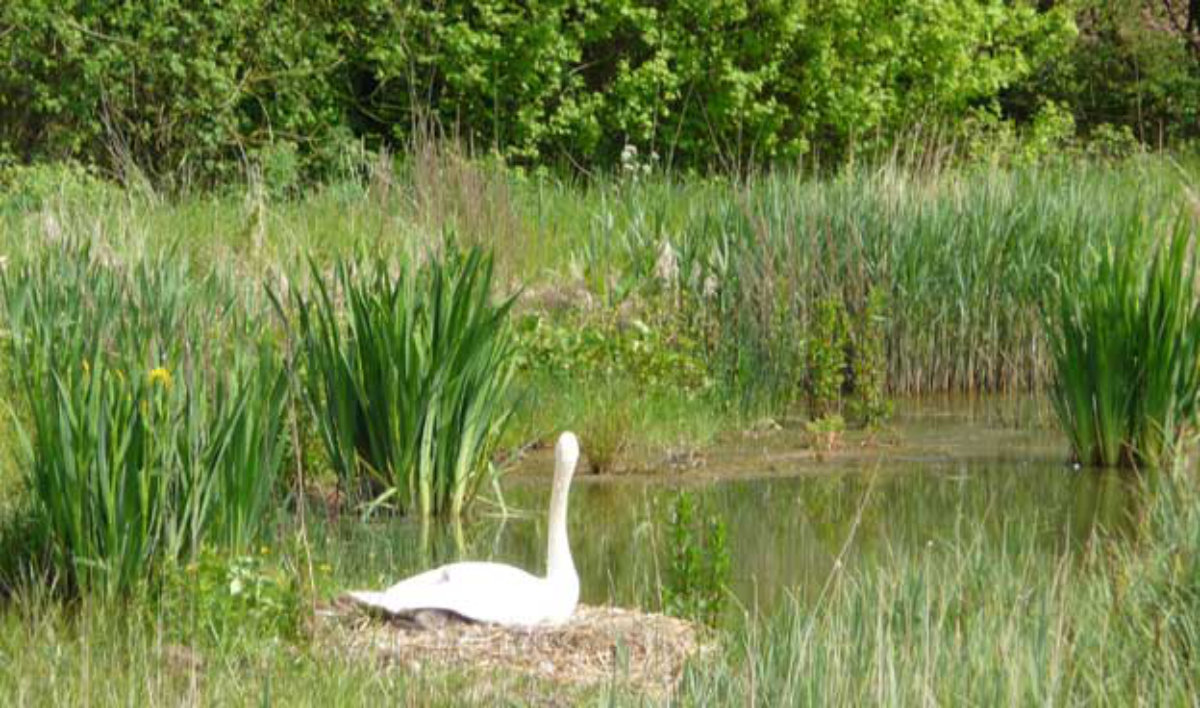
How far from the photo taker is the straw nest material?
6570mm

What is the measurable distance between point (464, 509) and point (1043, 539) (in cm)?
256

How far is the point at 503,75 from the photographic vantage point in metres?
22.5

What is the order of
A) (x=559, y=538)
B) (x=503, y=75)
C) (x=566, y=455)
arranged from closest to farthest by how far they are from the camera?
(x=559, y=538)
(x=566, y=455)
(x=503, y=75)

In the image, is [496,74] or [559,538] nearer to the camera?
[559,538]

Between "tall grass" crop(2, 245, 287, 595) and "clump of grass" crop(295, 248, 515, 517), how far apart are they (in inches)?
58.5

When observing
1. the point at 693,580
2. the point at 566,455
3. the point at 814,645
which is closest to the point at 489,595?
the point at 693,580

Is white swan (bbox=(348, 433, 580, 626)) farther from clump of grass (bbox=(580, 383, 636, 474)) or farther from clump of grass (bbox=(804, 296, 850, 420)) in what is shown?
clump of grass (bbox=(804, 296, 850, 420))

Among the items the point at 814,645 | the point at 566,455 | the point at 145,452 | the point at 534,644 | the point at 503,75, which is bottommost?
the point at 503,75

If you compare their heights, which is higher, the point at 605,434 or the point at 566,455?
the point at 566,455

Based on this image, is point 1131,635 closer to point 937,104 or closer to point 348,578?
point 348,578

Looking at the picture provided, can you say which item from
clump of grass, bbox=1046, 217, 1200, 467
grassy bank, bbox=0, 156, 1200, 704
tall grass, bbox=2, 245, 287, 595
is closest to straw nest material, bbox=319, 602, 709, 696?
grassy bank, bbox=0, 156, 1200, 704

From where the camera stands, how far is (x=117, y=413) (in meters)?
7.04

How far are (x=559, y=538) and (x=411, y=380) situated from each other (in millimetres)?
2194

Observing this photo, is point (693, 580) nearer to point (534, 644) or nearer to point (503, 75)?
point (534, 644)
